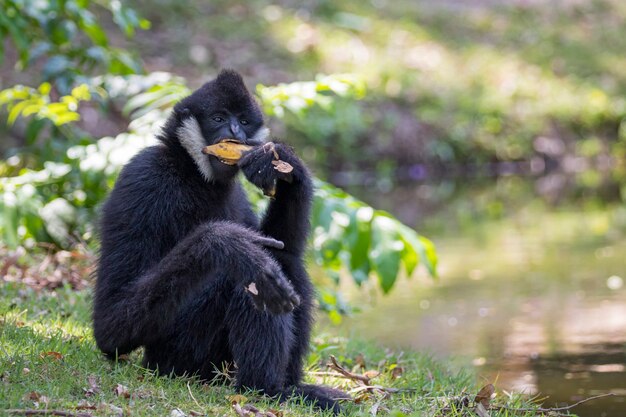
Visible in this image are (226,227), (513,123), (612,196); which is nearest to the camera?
(226,227)

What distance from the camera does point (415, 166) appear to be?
20.7 meters

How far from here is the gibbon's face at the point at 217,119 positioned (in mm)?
5406

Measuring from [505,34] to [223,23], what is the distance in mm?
8074

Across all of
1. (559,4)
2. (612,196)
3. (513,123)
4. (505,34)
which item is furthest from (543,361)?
(559,4)

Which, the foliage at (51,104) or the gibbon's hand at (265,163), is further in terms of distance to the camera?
the foliage at (51,104)

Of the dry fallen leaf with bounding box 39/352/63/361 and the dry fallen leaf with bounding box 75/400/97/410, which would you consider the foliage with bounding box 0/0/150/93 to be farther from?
the dry fallen leaf with bounding box 75/400/97/410

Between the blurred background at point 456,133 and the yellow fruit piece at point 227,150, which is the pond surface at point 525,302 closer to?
the blurred background at point 456,133

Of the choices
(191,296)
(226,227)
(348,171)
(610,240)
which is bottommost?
(348,171)

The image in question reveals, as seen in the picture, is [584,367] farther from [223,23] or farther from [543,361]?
[223,23]

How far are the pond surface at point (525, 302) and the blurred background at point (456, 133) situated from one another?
1.3 inches

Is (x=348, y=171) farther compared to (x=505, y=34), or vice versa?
(x=505, y=34)

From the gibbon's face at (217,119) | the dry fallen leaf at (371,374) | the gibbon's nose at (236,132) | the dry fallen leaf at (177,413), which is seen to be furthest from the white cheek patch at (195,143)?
the dry fallen leaf at (371,374)

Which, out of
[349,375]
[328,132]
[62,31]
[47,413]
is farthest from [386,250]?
[328,132]

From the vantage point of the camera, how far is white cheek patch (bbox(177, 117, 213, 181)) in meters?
5.39
